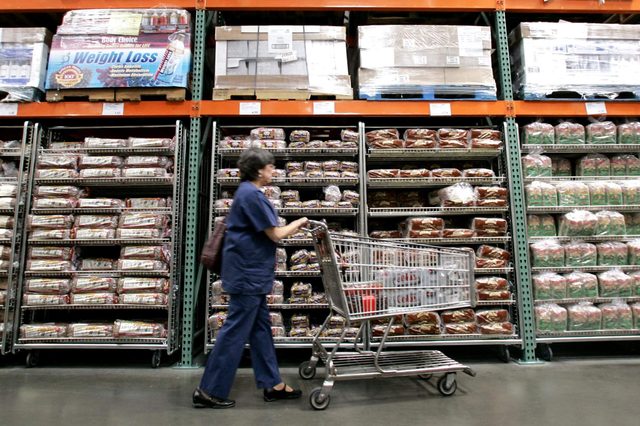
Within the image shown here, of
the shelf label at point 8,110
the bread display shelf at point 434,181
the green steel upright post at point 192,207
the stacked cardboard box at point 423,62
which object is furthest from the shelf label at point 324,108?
the shelf label at point 8,110

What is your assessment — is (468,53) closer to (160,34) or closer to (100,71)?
(160,34)

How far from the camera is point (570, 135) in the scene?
417 centimetres

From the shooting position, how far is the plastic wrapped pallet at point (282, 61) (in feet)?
13.4

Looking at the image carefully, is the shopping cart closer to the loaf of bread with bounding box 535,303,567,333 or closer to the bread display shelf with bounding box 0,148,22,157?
the loaf of bread with bounding box 535,303,567,333

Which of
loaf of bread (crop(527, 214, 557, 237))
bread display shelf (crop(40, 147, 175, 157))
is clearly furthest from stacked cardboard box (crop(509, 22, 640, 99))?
bread display shelf (crop(40, 147, 175, 157))

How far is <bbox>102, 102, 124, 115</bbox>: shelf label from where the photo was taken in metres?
4.00

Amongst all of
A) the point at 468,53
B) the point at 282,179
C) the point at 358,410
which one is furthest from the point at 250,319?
the point at 468,53

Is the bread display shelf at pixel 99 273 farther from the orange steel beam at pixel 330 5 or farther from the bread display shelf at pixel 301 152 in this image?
the orange steel beam at pixel 330 5

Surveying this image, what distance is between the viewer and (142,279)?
387cm

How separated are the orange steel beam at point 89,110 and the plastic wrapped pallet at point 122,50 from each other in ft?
0.58

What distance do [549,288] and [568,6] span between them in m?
2.99

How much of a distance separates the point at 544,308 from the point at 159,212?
390cm

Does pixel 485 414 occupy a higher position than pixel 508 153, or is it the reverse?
pixel 508 153

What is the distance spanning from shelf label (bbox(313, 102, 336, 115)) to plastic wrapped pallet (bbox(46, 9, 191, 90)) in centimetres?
133
